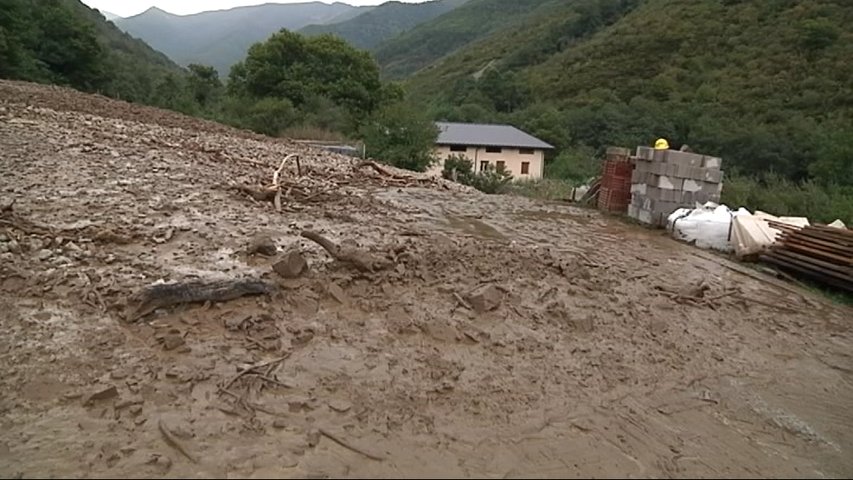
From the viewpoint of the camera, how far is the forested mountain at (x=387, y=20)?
9689cm

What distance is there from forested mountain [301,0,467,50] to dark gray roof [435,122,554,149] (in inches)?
2579

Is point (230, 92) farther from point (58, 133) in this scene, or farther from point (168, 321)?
point (168, 321)

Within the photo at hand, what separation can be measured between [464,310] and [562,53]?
155 ft

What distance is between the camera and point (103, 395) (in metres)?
2.51

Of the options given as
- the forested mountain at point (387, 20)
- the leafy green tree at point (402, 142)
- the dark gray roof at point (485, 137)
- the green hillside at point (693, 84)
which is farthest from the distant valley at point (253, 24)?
the leafy green tree at point (402, 142)

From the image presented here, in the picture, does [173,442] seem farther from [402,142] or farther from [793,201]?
[402,142]

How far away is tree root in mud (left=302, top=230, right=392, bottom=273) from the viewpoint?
4.05 m

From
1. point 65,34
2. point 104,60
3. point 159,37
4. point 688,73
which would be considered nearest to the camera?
point 65,34

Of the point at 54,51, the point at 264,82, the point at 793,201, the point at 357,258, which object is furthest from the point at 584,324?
the point at 264,82

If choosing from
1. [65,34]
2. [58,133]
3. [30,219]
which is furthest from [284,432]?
[65,34]

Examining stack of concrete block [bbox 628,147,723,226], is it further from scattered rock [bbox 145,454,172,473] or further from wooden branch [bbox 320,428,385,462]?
scattered rock [bbox 145,454,172,473]

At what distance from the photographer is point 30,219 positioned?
164 inches

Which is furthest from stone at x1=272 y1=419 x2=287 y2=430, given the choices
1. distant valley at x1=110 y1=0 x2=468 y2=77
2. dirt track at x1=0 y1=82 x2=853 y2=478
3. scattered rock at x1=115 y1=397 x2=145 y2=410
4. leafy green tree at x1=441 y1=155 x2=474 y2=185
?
distant valley at x1=110 y1=0 x2=468 y2=77

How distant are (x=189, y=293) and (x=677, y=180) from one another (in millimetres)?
5929
